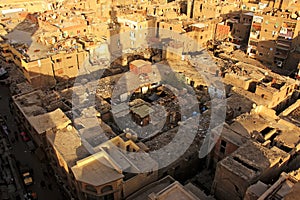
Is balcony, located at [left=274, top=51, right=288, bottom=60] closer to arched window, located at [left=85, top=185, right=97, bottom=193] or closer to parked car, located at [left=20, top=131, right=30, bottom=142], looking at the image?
arched window, located at [left=85, top=185, right=97, bottom=193]

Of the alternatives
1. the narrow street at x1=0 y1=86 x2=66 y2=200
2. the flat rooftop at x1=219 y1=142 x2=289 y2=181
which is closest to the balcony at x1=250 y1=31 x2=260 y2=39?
the flat rooftop at x1=219 y1=142 x2=289 y2=181

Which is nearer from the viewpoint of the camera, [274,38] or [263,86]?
[263,86]

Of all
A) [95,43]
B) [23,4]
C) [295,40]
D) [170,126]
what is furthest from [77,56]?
[23,4]

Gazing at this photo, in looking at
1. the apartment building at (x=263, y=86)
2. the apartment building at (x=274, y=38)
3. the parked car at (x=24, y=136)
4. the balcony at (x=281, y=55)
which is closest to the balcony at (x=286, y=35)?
the apartment building at (x=274, y=38)

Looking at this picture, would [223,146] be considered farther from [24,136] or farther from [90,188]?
[24,136]

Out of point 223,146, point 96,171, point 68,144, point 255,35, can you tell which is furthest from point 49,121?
point 255,35

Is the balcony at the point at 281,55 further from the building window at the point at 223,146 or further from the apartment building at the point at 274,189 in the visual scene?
the apartment building at the point at 274,189

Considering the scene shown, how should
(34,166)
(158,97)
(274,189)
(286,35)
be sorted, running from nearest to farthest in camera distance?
(274,189) → (34,166) → (158,97) → (286,35)

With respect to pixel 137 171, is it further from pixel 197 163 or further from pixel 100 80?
pixel 100 80
